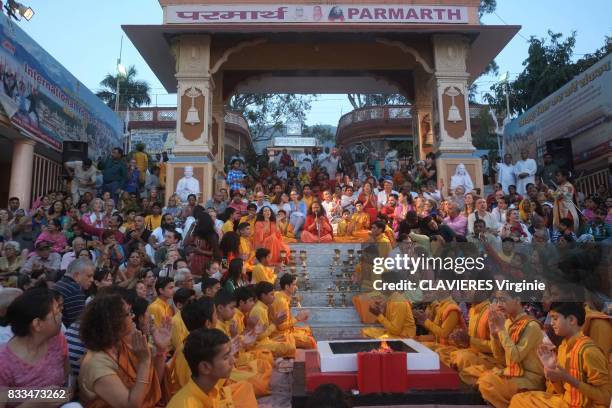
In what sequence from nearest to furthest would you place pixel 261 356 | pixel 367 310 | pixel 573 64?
1. pixel 261 356
2. pixel 367 310
3. pixel 573 64

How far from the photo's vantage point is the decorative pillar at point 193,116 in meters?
10.8

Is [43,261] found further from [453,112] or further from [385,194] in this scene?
[453,112]

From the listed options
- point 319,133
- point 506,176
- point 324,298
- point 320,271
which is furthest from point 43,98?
point 319,133

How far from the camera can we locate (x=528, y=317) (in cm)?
383

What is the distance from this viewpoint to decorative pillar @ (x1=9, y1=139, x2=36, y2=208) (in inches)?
422

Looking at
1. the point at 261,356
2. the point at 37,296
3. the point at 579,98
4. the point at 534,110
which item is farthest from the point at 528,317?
the point at 534,110

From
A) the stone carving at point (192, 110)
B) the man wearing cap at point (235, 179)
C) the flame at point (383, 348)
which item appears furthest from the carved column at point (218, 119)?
the flame at point (383, 348)

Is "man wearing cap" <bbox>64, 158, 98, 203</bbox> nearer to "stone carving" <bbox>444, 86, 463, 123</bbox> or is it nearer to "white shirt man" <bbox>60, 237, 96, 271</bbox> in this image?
"white shirt man" <bbox>60, 237, 96, 271</bbox>

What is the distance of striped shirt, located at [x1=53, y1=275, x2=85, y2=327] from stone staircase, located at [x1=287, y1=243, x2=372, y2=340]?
3.24 metres

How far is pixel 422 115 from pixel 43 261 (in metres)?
10.5

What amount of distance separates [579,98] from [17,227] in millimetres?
13125

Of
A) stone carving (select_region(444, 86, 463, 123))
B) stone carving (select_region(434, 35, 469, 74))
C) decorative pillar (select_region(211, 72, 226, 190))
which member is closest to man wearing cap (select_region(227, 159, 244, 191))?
decorative pillar (select_region(211, 72, 226, 190))

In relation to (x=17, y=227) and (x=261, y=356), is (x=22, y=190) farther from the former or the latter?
(x=261, y=356)

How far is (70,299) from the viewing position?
3852 mm
